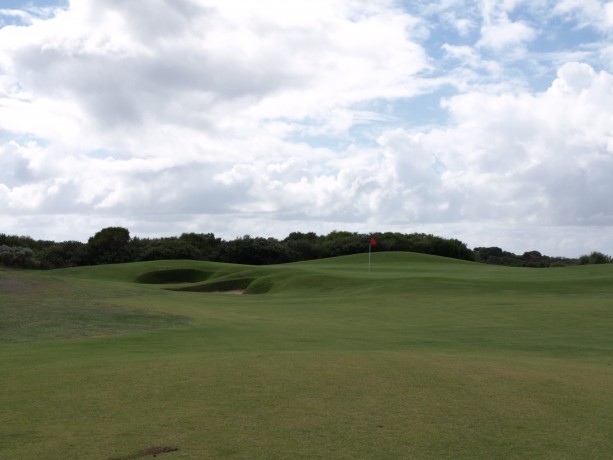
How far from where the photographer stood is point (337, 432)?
8180 mm

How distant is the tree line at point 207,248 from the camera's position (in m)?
69.8

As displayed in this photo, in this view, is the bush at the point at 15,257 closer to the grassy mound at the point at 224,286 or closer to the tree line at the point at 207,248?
the tree line at the point at 207,248

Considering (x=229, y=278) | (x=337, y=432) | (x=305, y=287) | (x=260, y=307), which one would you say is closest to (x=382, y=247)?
(x=229, y=278)

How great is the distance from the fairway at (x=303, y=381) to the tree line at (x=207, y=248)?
4102 centimetres

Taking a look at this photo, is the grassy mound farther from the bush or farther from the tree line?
the tree line

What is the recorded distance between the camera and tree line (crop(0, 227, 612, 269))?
69812 mm

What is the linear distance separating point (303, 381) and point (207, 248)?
67704 mm

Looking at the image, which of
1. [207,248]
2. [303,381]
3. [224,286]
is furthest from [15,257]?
[303,381]

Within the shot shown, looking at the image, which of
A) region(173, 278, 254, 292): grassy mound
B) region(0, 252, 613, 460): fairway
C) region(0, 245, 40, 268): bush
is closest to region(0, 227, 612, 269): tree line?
region(0, 245, 40, 268): bush

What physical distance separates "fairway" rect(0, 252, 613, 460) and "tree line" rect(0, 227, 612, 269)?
41.0 metres

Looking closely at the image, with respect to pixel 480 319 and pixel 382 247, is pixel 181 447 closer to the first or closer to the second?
pixel 480 319

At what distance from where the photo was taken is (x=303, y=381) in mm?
10883

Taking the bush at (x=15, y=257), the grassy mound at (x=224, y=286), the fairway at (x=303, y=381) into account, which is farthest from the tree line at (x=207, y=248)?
the fairway at (x=303, y=381)

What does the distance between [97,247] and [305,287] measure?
39084 millimetres
